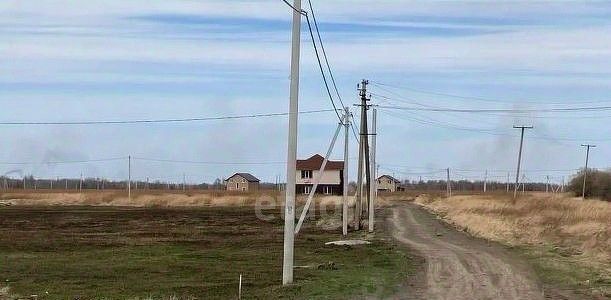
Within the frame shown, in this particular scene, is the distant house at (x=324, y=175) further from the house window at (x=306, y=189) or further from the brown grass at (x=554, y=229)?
the brown grass at (x=554, y=229)

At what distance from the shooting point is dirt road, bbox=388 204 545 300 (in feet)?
50.7

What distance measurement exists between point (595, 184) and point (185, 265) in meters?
71.7

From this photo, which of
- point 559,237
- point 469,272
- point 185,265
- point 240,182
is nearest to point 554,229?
point 559,237

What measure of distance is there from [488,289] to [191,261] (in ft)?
34.5

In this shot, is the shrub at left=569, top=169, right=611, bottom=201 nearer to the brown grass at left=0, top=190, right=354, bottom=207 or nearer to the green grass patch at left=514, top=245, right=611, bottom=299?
the brown grass at left=0, top=190, right=354, bottom=207

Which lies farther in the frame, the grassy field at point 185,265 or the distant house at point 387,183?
the distant house at point 387,183

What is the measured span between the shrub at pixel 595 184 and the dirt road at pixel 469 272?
56.9 meters

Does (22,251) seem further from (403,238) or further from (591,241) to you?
(591,241)

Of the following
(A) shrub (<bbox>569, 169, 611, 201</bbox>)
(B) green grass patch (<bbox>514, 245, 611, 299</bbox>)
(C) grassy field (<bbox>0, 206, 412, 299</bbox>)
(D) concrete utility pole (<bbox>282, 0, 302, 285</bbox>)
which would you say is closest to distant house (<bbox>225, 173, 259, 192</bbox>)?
(A) shrub (<bbox>569, 169, 611, 201</bbox>)

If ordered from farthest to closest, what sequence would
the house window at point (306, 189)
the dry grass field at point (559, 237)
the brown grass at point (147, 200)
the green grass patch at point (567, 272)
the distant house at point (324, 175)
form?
the distant house at point (324, 175) < the house window at point (306, 189) < the brown grass at point (147, 200) < the dry grass field at point (559, 237) < the green grass patch at point (567, 272)

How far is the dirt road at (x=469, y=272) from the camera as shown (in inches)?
608

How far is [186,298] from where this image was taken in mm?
14812

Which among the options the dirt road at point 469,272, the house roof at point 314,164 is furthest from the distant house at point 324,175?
the dirt road at point 469,272

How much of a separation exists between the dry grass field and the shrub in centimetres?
3743
